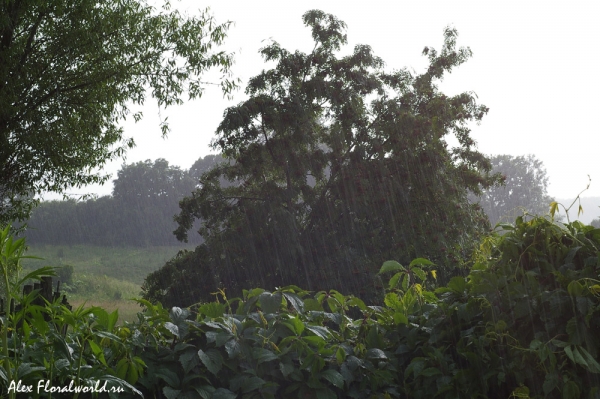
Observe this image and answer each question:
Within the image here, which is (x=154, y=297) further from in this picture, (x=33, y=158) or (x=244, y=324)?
(x=244, y=324)

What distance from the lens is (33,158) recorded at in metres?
9.16

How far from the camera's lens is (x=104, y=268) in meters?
25.6

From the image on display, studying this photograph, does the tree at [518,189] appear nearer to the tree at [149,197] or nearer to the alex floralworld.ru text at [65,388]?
the tree at [149,197]

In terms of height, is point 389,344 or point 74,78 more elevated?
point 74,78

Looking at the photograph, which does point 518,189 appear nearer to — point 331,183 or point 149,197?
point 149,197

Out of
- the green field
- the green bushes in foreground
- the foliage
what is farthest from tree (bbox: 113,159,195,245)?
the green bushes in foreground

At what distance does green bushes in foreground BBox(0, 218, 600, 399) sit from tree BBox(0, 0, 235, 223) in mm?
8115

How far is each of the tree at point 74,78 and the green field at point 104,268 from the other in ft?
20.3

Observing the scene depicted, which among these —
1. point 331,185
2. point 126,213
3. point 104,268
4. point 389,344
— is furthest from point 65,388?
point 126,213

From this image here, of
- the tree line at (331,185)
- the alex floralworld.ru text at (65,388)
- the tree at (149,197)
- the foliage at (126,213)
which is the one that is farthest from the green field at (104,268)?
the alex floralworld.ru text at (65,388)

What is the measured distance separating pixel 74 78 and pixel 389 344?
8.89 metres

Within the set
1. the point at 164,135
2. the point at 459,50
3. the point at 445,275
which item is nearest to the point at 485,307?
the point at 445,275

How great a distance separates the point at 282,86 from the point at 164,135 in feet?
8.32

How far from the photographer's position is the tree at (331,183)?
926 centimetres
